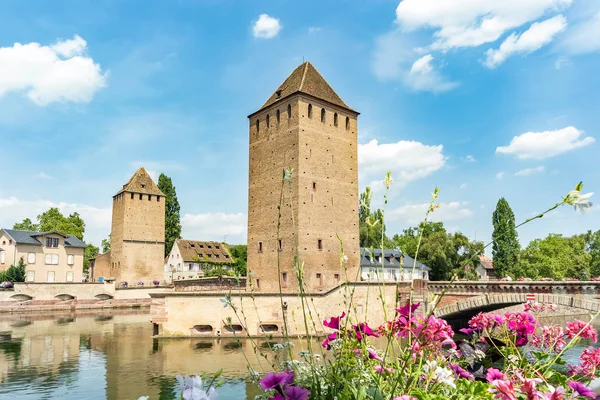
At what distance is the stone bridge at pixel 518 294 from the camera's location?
1897cm

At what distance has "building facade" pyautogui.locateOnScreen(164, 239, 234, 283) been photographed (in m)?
54.2

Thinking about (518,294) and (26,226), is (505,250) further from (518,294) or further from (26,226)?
(26,226)

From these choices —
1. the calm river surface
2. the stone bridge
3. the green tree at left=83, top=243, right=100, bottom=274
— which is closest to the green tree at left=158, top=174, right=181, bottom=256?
the green tree at left=83, top=243, right=100, bottom=274

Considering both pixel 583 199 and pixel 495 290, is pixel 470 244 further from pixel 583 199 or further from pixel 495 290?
pixel 583 199

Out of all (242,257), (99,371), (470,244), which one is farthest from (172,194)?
(99,371)

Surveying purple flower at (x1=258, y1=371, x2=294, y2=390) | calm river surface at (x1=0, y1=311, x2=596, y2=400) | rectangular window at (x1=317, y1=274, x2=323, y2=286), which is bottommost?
calm river surface at (x1=0, y1=311, x2=596, y2=400)

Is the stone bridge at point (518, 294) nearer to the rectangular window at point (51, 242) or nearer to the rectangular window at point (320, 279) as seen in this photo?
the rectangular window at point (320, 279)

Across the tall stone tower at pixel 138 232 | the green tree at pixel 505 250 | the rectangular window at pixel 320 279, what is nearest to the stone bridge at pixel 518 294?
the rectangular window at pixel 320 279

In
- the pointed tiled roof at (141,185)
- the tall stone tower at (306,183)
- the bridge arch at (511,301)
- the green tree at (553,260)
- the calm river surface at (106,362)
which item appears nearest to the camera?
the calm river surface at (106,362)

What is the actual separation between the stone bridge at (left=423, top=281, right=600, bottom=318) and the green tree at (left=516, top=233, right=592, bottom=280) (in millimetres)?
31134

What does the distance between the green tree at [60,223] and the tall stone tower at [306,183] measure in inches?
1497

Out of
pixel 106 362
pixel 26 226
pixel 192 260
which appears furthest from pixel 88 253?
pixel 106 362

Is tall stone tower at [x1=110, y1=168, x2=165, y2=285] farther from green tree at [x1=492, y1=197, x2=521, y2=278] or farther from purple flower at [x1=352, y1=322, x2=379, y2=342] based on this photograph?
purple flower at [x1=352, y1=322, x2=379, y2=342]

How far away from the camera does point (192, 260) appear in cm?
5431
